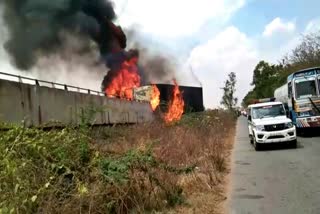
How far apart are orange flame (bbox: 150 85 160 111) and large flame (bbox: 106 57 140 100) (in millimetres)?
1530

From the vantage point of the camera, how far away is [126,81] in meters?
36.8

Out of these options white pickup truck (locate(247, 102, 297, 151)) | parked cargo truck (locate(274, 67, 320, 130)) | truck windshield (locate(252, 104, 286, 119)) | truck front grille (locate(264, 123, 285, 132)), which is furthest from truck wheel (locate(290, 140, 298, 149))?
parked cargo truck (locate(274, 67, 320, 130))

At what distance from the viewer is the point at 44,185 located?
5910 mm

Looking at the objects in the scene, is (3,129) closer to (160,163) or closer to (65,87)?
(160,163)

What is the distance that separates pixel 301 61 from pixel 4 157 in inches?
1951

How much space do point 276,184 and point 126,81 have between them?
87.8 ft

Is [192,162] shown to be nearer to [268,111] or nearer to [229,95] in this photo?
[268,111]

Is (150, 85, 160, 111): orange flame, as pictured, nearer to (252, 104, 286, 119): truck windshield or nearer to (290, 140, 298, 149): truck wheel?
(252, 104, 286, 119): truck windshield

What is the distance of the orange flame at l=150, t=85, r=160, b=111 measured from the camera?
39266 millimetres

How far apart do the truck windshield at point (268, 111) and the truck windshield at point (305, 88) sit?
4.23 metres

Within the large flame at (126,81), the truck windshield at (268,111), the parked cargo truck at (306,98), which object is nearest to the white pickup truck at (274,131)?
the truck windshield at (268,111)

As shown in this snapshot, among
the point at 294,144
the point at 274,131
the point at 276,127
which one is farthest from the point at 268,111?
the point at 294,144

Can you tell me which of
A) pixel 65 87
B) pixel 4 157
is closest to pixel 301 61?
pixel 65 87

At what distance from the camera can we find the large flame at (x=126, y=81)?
3481cm
